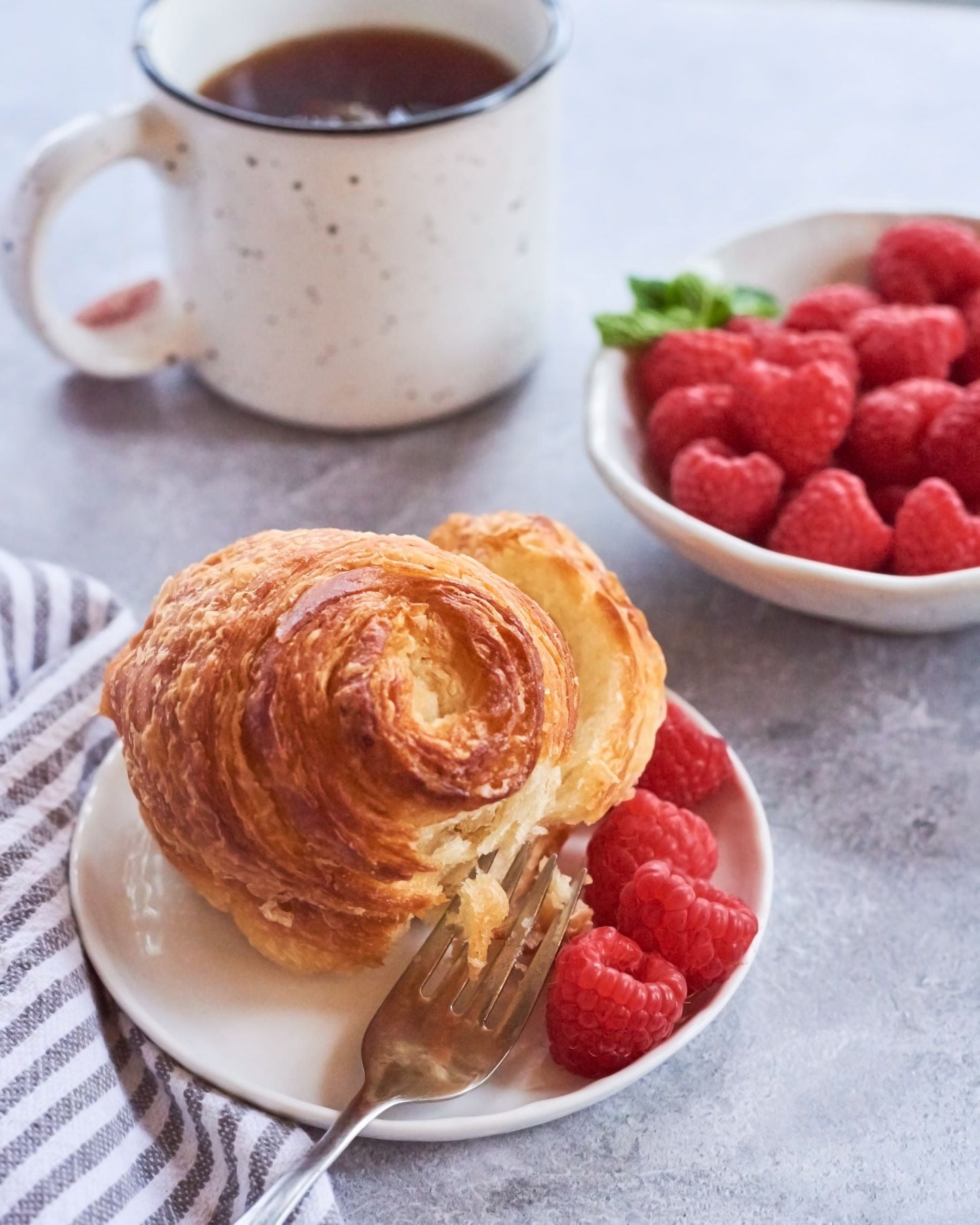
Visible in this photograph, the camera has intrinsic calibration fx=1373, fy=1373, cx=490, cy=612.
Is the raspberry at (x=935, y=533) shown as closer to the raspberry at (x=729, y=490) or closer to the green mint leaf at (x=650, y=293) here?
the raspberry at (x=729, y=490)

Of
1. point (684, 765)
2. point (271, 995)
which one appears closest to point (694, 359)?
point (684, 765)

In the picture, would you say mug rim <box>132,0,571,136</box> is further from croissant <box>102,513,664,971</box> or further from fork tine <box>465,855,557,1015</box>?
fork tine <box>465,855,557,1015</box>

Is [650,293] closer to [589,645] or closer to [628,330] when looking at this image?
[628,330]

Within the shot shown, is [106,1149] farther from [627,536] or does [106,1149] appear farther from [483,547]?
[627,536]

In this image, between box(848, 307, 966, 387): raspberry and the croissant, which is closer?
the croissant

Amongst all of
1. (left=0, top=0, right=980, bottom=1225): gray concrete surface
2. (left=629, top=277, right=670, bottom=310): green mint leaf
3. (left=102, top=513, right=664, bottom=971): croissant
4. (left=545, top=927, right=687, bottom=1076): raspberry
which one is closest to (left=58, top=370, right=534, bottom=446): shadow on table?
(left=0, top=0, right=980, bottom=1225): gray concrete surface

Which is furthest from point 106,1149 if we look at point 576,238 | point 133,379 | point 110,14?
point 110,14
